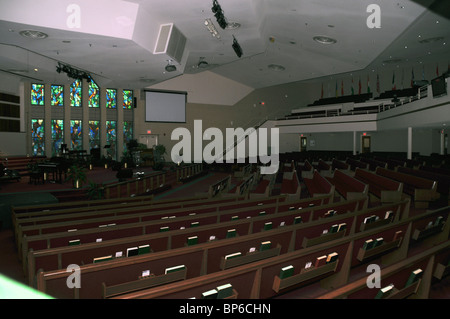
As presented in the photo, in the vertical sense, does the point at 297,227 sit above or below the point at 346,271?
above

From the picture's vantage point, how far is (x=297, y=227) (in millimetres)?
3252

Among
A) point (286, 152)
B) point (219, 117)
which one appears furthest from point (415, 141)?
point (219, 117)

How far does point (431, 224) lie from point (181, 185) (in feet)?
31.2

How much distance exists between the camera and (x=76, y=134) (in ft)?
58.7

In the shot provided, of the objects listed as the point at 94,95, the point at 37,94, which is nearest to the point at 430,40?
the point at 94,95

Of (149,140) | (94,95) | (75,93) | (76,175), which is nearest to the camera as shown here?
(76,175)

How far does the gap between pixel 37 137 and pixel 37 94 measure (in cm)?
236

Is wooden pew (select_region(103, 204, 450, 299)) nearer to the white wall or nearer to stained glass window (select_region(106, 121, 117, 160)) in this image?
the white wall

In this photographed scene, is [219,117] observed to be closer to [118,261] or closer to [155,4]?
[155,4]

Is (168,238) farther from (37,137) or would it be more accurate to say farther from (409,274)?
(37,137)

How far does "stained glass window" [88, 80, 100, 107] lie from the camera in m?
18.3

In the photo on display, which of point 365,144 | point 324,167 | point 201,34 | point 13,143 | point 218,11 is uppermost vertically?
point 201,34

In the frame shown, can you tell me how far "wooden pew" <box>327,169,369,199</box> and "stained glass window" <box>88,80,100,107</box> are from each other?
1520 cm

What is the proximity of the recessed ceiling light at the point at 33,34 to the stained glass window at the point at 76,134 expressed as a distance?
9.07 metres
